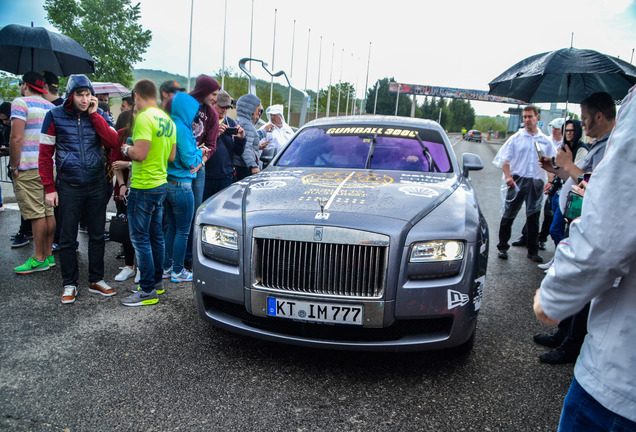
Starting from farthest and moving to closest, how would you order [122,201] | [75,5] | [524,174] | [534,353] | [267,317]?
[75,5]
[524,174]
[122,201]
[534,353]
[267,317]

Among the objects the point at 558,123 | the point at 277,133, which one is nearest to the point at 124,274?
the point at 277,133

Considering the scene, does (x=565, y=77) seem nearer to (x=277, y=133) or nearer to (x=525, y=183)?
(x=525, y=183)

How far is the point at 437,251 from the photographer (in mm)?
2676

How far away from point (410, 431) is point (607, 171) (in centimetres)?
177

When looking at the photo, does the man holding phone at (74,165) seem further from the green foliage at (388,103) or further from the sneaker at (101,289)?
the green foliage at (388,103)

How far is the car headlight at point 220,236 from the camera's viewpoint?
2.89 meters

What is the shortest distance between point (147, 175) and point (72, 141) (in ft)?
2.56

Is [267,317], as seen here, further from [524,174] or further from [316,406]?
[524,174]

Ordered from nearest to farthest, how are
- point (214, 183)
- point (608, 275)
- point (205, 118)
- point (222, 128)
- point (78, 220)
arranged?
point (608, 275), point (78, 220), point (205, 118), point (222, 128), point (214, 183)

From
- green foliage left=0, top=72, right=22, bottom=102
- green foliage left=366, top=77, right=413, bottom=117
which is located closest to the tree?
green foliage left=0, top=72, right=22, bottom=102

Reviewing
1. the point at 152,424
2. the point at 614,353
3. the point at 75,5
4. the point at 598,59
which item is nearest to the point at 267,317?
the point at 152,424

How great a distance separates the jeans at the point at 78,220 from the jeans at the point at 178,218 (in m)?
0.61

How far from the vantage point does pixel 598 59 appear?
418 centimetres

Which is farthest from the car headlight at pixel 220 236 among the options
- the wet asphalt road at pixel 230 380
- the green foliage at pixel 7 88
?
the green foliage at pixel 7 88
